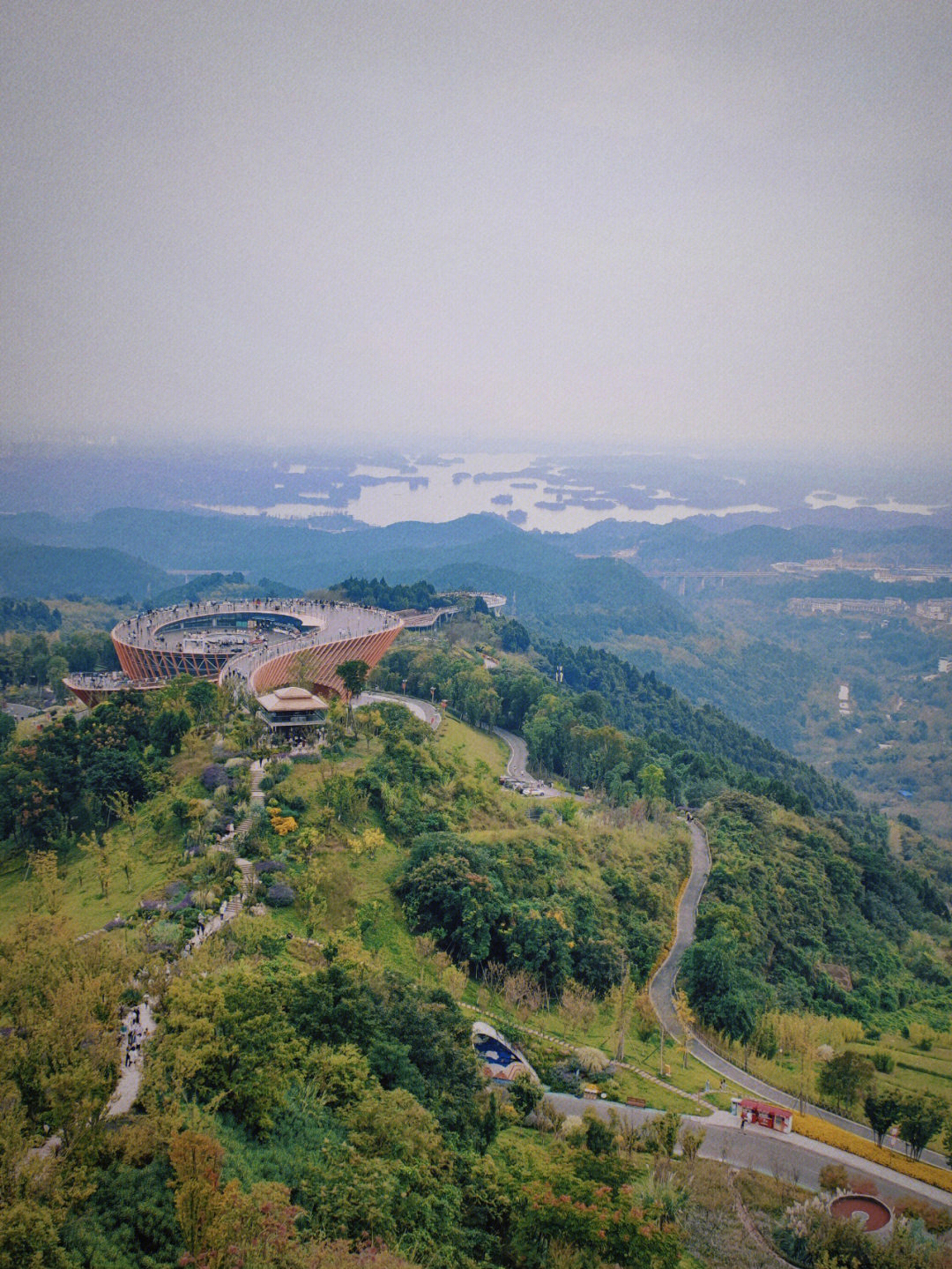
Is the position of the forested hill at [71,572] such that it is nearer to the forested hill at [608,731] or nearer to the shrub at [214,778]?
the forested hill at [608,731]

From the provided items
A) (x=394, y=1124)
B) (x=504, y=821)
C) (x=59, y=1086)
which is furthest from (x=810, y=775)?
(x=59, y=1086)

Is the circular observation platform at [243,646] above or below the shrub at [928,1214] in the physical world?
above

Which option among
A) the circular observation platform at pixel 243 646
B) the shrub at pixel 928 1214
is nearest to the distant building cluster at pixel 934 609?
the circular observation platform at pixel 243 646

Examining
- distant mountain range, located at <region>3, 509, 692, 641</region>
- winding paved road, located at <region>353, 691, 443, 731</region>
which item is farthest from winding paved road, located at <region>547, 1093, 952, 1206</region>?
distant mountain range, located at <region>3, 509, 692, 641</region>

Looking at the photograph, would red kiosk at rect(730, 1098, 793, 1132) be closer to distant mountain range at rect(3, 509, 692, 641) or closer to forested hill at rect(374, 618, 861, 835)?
forested hill at rect(374, 618, 861, 835)

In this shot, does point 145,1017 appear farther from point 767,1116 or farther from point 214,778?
point 767,1116

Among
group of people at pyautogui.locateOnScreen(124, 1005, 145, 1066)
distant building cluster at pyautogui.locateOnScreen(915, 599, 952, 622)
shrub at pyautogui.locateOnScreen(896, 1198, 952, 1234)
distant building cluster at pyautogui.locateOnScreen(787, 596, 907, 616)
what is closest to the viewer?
group of people at pyautogui.locateOnScreen(124, 1005, 145, 1066)
